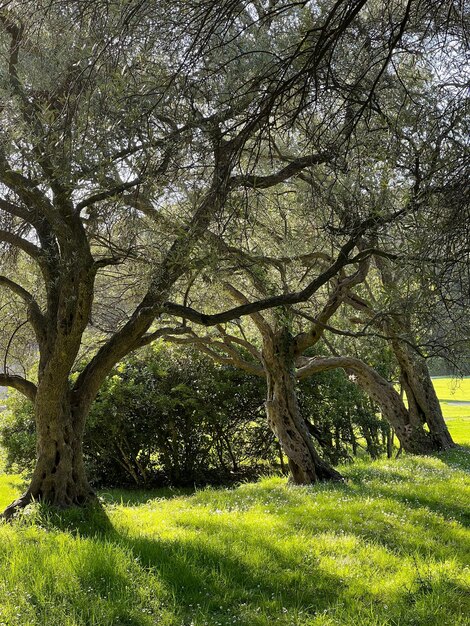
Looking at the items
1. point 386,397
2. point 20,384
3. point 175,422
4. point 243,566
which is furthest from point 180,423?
point 243,566

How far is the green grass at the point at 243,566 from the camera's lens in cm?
384

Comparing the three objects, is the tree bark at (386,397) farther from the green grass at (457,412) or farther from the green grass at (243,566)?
the green grass at (243,566)

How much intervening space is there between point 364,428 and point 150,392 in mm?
7233

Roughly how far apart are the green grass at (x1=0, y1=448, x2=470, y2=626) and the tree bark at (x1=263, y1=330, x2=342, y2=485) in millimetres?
3084

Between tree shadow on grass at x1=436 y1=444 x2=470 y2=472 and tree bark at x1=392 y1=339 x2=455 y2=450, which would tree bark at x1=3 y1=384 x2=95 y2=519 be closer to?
tree shadow on grass at x1=436 y1=444 x2=470 y2=472

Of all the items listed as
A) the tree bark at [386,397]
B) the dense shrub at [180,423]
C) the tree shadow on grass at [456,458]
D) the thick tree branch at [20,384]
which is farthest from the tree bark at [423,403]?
the thick tree branch at [20,384]

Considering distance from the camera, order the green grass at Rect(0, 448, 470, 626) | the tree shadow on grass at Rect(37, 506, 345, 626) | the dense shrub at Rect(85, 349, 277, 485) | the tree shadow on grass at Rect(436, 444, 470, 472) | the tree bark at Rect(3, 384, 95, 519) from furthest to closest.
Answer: the dense shrub at Rect(85, 349, 277, 485)
the tree shadow on grass at Rect(436, 444, 470, 472)
the tree bark at Rect(3, 384, 95, 519)
the tree shadow on grass at Rect(37, 506, 345, 626)
the green grass at Rect(0, 448, 470, 626)

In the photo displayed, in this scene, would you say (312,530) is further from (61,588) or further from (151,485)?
(151,485)

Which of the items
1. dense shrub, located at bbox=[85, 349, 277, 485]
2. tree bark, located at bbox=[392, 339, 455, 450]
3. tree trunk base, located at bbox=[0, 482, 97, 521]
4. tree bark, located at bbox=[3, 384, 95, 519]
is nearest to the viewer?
tree trunk base, located at bbox=[0, 482, 97, 521]

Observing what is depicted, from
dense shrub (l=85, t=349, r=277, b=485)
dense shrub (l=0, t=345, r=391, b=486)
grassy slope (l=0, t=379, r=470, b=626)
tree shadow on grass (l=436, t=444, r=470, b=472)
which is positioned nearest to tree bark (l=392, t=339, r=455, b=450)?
tree shadow on grass (l=436, t=444, r=470, b=472)

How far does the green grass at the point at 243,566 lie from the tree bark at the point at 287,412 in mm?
3084

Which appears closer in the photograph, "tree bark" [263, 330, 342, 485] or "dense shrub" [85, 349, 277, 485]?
"tree bark" [263, 330, 342, 485]

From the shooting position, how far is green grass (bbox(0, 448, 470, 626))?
12.6 feet

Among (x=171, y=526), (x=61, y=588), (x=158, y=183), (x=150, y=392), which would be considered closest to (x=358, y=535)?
(x=171, y=526)
